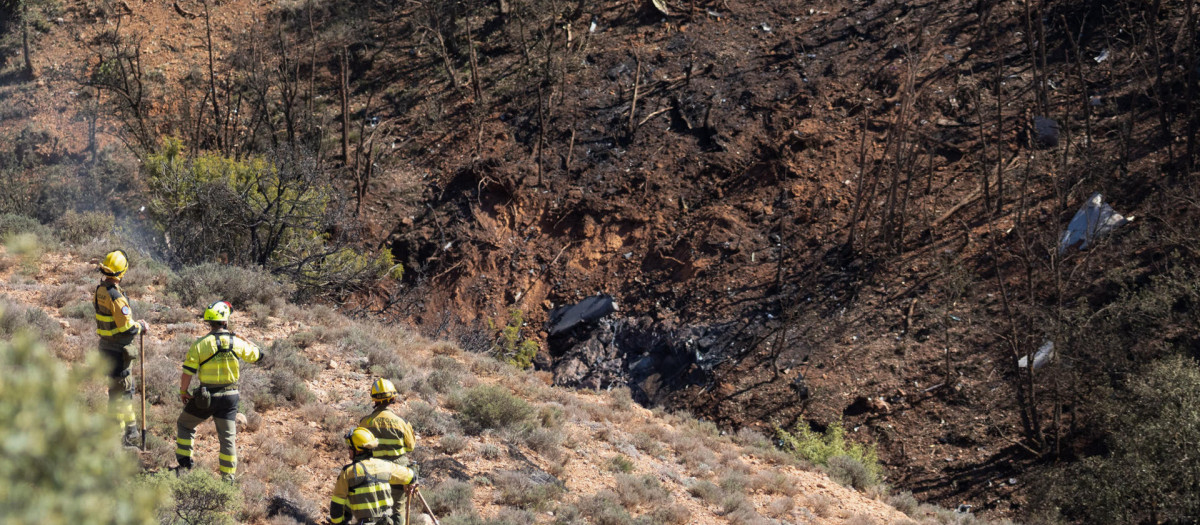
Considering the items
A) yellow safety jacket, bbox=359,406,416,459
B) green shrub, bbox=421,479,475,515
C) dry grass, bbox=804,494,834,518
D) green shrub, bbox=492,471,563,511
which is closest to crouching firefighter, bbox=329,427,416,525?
yellow safety jacket, bbox=359,406,416,459

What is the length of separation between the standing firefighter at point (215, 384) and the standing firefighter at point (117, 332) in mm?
612

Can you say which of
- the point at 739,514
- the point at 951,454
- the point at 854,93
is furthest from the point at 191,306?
the point at 854,93

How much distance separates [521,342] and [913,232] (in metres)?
9.41

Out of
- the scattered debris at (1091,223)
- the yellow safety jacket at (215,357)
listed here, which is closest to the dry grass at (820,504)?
the yellow safety jacket at (215,357)

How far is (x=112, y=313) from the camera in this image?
6.97m

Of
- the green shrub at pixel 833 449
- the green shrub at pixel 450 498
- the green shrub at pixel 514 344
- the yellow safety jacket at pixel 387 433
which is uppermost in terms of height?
the yellow safety jacket at pixel 387 433

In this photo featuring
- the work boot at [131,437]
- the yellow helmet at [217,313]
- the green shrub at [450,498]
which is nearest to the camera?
the yellow helmet at [217,313]

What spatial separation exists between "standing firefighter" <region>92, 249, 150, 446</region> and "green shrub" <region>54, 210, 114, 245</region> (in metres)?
9.13

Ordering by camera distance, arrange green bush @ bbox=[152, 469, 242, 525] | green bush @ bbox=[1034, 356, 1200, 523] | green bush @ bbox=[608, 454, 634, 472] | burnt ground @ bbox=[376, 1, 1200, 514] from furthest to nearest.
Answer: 1. burnt ground @ bbox=[376, 1, 1200, 514]
2. green bush @ bbox=[1034, 356, 1200, 523]
3. green bush @ bbox=[608, 454, 634, 472]
4. green bush @ bbox=[152, 469, 242, 525]

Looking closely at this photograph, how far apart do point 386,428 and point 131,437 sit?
2.61 m

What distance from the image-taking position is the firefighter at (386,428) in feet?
20.9

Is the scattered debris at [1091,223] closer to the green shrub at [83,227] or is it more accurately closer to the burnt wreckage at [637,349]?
the burnt wreckage at [637,349]

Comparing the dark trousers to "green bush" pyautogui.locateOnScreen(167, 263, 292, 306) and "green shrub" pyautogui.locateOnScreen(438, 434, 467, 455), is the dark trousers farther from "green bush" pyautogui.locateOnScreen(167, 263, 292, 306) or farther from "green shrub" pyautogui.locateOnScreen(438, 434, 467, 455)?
"green bush" pyautogui.locateOnScreen(167, 263, 292, 306)

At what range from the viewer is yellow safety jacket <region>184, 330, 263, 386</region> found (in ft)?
21.3
